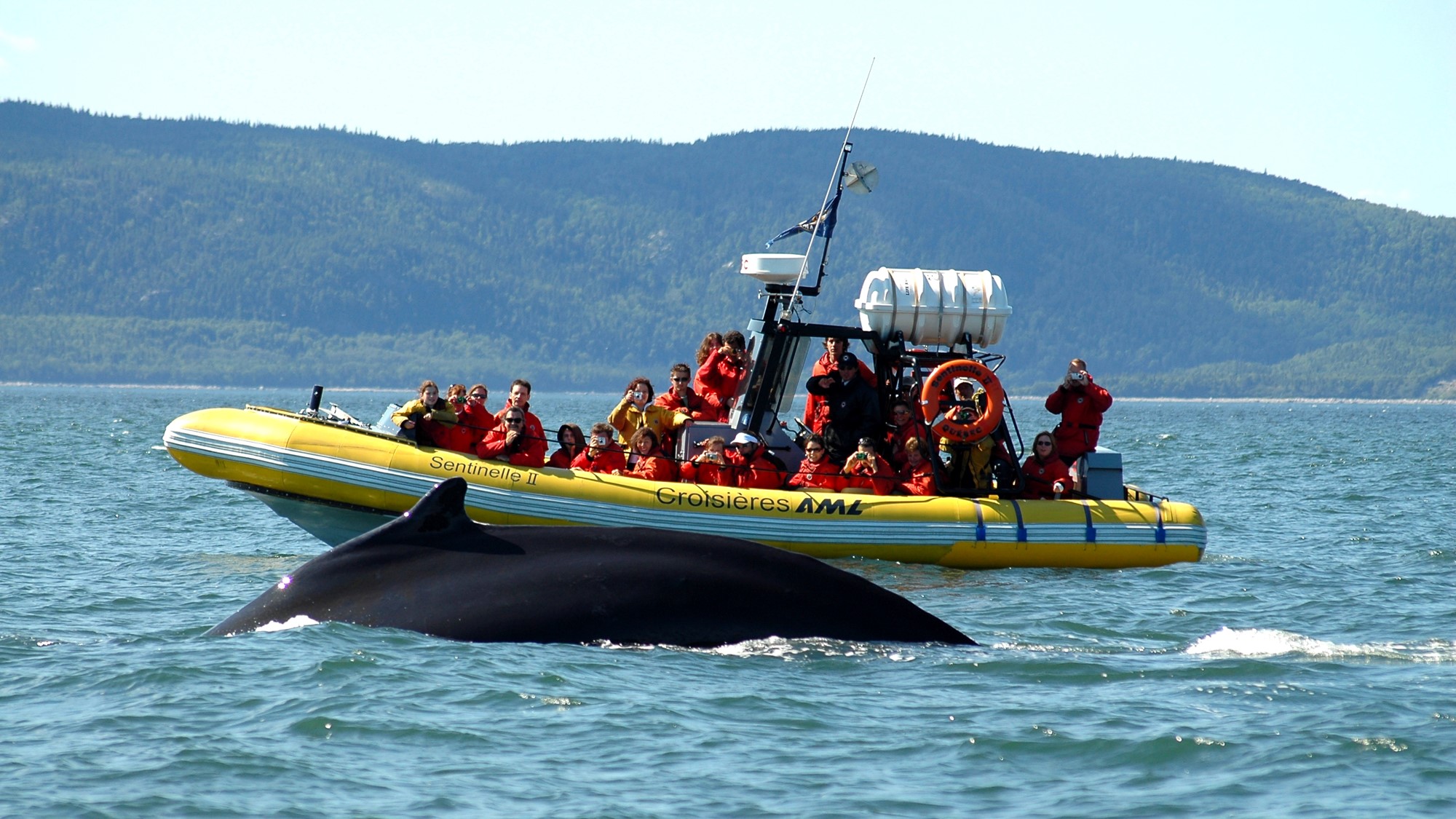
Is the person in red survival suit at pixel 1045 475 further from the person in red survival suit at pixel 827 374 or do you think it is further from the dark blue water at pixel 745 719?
the dark blue water at pixel 745 719

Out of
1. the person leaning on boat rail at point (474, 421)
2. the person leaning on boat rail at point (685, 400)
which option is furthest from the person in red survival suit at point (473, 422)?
the person leaning on boat rail at point (685, 400)

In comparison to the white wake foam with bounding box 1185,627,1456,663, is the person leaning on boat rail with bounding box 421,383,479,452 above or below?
above

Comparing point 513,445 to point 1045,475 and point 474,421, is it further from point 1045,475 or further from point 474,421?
point 1045,475

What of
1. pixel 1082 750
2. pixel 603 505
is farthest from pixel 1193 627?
pixel 603 505

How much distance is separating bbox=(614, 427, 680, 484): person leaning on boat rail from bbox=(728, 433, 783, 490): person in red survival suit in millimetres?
575

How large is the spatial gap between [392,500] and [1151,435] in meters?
56.4

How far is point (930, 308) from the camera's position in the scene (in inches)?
637

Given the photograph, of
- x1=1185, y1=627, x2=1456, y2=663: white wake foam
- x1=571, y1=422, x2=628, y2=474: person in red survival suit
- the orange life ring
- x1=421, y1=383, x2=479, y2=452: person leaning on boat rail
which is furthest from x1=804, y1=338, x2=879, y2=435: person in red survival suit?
x1=1185, y1=627, x2=1456, y2=663: white wake foam

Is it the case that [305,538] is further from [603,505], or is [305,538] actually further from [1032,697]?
[1032,697]

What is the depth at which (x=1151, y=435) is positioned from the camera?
66938 mm

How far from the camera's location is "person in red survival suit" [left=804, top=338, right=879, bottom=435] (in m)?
16.2

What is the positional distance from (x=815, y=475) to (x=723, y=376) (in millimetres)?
2046

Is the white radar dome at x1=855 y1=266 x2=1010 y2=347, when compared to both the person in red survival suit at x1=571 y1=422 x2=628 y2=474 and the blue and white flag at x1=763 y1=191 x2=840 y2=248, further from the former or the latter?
the person in red survival suit at x1=571 y1=422 x2=628 y2=474

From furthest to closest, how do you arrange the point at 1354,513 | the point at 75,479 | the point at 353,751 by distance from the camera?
the point at 75,479 < the point at 1354,513 < the point at 353,751
